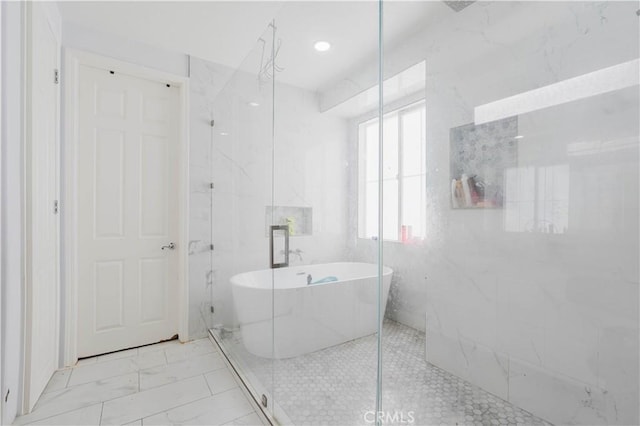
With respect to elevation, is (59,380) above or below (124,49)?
below

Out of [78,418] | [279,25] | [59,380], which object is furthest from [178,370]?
[279,25]

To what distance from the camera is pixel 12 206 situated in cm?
156

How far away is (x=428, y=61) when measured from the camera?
1.56 m

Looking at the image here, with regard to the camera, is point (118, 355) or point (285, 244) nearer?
point (285, 244)

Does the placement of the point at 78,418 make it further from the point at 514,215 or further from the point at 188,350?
the point at 514,215

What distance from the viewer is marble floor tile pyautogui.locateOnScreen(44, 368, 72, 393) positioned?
6.68 ft

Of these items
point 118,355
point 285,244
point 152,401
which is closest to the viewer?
point 285,244

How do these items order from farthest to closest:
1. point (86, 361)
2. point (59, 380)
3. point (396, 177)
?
point (86, 361) < point (59, 380) < point (396, 177)

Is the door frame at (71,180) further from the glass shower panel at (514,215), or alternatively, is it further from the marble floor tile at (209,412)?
the glass shower panel at (514,215)

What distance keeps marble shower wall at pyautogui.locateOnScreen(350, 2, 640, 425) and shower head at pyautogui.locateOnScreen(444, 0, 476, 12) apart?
5cm

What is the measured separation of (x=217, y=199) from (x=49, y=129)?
4.06 ft

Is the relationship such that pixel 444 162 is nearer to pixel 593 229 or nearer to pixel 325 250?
pixel 593 229

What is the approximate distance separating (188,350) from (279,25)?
261cm

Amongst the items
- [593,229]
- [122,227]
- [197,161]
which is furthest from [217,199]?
[593,229]
